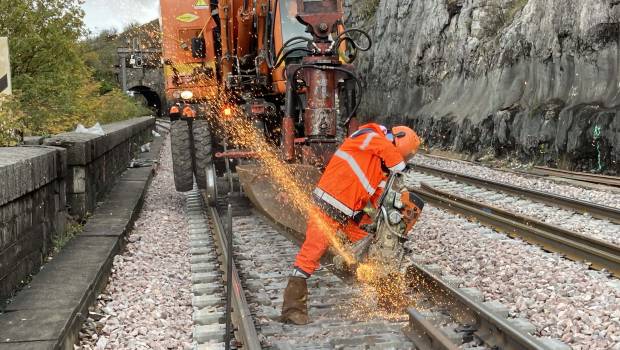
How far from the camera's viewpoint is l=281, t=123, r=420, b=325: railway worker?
15.9 ft

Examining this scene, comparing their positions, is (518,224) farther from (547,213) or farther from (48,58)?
(48,58)

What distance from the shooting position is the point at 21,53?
1752cm

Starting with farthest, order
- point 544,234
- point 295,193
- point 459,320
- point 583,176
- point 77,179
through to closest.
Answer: point 583,176 → point 77,179 → point 544,234 → point 295,193 → point 459,320

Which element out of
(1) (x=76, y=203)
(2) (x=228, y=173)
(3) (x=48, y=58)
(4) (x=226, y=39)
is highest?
(3) (x=48, y=58)

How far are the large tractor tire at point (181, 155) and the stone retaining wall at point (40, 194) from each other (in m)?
1.15

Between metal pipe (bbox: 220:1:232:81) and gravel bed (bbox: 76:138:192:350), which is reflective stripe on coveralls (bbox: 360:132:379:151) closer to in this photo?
gravel bed (bbox: 76:138:192:350)

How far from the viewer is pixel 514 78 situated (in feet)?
63.7

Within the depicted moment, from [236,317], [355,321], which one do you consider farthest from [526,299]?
[236,317]

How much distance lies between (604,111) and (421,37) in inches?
558

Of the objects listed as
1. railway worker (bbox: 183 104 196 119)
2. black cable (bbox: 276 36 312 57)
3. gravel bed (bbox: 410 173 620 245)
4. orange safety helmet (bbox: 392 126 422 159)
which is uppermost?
black cable (bbox: 276 36 312 57)

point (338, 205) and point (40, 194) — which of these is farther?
point (40, 194)

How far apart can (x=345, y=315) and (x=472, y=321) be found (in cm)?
100

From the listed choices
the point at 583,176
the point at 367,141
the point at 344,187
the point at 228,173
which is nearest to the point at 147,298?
the point at 344,187

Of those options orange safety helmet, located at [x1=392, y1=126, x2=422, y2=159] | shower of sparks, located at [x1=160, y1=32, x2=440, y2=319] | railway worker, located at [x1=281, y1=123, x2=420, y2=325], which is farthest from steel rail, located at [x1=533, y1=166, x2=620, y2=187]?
railway worker, located at [x1=281, y1=123, x2=420, y2=325]
